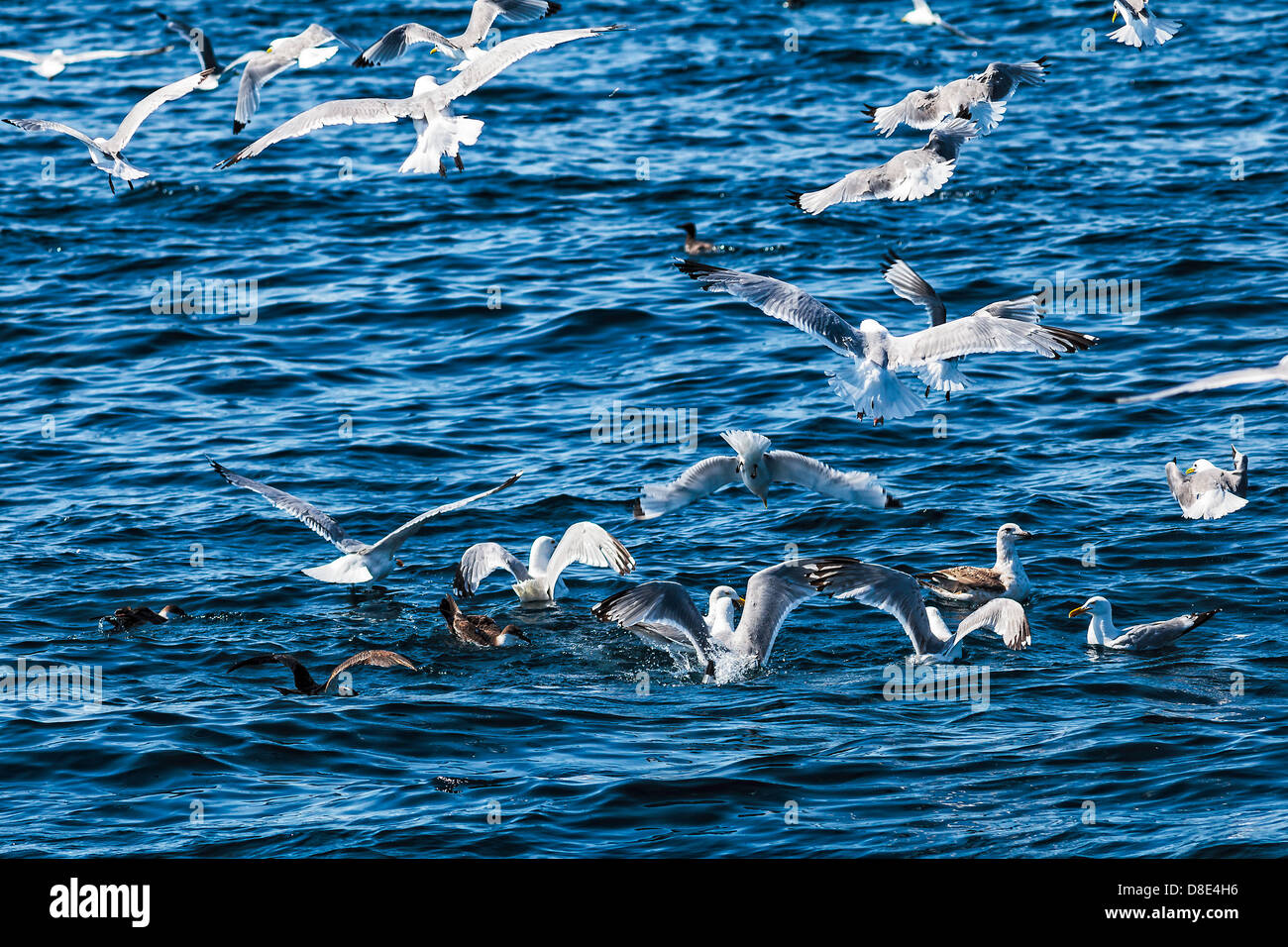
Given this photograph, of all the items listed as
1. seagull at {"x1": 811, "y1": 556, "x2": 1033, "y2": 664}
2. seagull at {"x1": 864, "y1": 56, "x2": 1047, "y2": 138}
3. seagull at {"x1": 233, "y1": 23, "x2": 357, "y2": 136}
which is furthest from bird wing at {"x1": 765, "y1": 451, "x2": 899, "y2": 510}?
seagull at {"x1": 233, "y1": 23, "x2": 357, "y2": 136}

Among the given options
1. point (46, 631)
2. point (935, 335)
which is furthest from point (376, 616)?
point (935, 335)

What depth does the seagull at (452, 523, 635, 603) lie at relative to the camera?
13656 mm

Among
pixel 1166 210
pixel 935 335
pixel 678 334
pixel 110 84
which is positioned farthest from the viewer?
pixel 110 84

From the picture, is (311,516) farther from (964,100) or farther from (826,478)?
(964,100)

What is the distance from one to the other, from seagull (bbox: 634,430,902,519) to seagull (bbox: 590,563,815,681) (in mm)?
632

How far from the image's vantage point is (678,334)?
21.5m

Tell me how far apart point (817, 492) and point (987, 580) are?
158cm

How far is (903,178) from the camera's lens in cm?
1524

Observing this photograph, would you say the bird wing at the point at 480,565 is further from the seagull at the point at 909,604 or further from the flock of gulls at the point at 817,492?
the seagull at the point at 909,604

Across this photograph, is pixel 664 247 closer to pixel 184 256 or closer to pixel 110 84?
pixel 184 256

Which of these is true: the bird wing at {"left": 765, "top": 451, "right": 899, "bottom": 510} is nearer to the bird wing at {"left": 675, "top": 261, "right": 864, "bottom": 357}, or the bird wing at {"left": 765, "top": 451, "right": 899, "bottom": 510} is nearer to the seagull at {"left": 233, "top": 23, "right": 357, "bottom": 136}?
the bird wing at {"left": 675, "top": 261, "right": 864, "bottom": 357}

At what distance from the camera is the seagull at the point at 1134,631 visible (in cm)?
1275

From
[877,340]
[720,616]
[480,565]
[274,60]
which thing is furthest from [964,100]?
[274,60]

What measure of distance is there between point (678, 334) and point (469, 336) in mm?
2718
